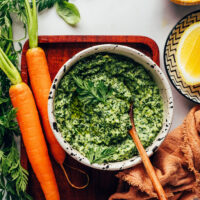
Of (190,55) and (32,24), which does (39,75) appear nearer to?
(32,24)

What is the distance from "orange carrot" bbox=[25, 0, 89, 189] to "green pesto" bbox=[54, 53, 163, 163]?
208 millimetres

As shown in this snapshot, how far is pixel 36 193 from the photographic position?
66.0 inches

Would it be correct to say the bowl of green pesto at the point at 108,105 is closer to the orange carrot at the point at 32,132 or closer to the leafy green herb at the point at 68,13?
the orange carrot at the point at 32,132

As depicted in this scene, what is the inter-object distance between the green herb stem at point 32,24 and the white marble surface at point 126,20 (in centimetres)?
11

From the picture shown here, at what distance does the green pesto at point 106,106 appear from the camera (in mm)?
1411

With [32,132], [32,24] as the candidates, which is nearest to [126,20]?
[32,24]

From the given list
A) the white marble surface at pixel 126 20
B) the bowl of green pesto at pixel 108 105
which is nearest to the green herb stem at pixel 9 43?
the white marble surface at pixel 126 20

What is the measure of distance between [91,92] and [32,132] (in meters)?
0.41

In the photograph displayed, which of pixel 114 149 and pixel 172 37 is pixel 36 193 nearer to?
pixel 114 149

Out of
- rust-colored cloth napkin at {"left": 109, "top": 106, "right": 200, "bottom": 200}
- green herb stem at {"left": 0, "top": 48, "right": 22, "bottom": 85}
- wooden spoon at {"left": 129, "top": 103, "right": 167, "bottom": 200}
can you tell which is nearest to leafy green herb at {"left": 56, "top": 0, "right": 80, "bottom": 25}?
green herb stem at {"left": 0, "top": 48, "right": 22, "bottom": 85}

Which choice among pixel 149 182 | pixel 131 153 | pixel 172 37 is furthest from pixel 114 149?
pixel 172 37

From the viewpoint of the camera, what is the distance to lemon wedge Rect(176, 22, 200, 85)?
164 cm

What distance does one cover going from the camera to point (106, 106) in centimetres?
142

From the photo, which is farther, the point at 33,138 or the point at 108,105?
the point at 33,138
